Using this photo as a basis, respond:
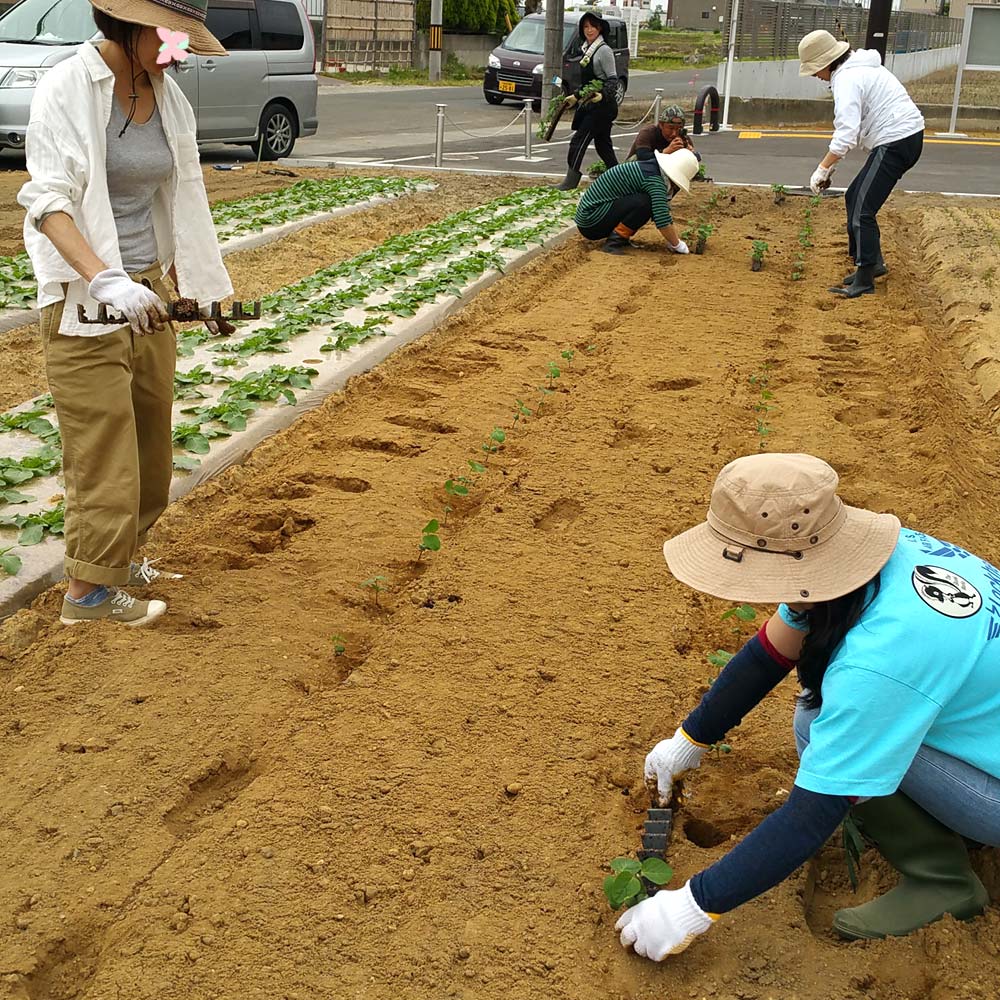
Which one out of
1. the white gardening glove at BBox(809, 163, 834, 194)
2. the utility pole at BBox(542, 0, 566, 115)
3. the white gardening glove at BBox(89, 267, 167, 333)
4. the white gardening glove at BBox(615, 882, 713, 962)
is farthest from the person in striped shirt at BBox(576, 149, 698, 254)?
the utility pole at BBox(542, 0, 566, 115)

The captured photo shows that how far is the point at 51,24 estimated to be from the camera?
1240cm

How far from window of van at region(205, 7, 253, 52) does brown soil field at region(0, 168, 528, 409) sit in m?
1.56

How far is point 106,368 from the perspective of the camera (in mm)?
3471

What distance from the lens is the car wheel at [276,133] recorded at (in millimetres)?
14336

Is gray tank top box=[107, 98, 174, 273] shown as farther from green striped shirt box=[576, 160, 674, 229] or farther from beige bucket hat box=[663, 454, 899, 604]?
green striped shirt box=[576, 160, 674, 229]

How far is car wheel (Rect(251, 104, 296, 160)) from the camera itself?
14336 mm

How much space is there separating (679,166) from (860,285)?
1.71 meters

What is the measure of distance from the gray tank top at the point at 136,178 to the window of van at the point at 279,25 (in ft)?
37.4

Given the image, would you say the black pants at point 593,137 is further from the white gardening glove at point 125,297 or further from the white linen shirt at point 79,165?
the white gardening glove at point 125,297

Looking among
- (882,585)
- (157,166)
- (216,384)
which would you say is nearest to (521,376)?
(216,384)

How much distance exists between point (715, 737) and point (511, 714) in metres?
0.74

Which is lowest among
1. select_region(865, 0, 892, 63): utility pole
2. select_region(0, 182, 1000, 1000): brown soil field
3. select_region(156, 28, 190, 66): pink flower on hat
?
select_region(0, 182, 1000, 1000): brown soil field

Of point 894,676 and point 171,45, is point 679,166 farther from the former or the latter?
point 894,676

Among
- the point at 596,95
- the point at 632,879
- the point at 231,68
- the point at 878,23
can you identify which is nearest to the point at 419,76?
the point at 878,23
